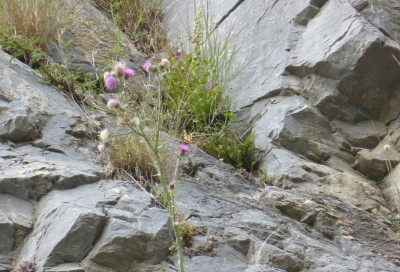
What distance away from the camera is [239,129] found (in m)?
5.26

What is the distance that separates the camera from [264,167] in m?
4.81

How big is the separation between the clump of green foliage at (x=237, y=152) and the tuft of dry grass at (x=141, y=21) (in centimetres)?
166

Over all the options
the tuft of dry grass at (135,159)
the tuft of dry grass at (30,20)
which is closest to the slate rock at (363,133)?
the tuft of dry grass at (135,159)

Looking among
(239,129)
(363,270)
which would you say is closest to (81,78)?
(239,129)

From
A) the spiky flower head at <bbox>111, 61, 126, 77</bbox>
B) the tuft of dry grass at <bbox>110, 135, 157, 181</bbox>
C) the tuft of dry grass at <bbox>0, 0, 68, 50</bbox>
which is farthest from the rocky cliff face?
the spiky flower head at <bbox>111, 61, 126, 77</bbox>

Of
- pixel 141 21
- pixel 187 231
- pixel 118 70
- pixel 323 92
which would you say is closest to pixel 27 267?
pixel 187 231

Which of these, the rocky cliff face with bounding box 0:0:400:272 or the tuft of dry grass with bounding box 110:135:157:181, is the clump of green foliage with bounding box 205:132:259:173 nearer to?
the rocky cliff face with bounding box 0:0:400:272

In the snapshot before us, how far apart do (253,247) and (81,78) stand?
2387 millimetres

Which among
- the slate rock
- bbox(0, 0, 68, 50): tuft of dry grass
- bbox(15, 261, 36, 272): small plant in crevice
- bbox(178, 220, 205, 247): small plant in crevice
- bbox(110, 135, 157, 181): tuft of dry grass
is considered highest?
bbox(0, 0, 68, 50): tuft of dry grass

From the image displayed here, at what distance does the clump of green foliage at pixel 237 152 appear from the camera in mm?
4879

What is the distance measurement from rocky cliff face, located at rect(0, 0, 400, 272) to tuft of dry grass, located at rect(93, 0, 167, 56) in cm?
20

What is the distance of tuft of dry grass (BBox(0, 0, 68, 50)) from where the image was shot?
5234 mm

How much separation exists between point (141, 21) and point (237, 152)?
2412mm

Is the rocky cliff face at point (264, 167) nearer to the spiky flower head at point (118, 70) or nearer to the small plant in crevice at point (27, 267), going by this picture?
the small plant in crevice at point (27, 267)
